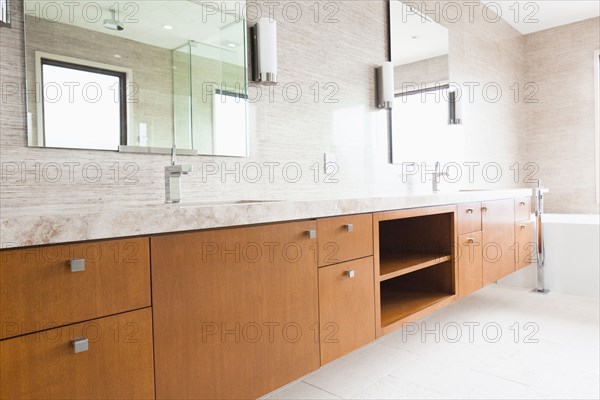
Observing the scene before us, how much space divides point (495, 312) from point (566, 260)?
0.90 m

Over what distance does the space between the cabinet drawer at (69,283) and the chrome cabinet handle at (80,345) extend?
4 centimetres

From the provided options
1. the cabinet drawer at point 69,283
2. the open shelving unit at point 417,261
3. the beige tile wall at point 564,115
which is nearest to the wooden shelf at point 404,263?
the open shelving unit at point 417,261

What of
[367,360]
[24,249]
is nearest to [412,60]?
[367,360]

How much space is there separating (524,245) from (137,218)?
2952 mm

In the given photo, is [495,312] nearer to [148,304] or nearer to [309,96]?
[309,96]

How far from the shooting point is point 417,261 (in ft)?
7.04

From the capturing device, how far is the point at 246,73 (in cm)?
193

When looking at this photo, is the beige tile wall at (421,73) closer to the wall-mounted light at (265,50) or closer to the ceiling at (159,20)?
the wall-mounted light at (265,50)

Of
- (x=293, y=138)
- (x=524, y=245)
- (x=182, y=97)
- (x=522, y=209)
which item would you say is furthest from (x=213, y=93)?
(x=524, y=245)

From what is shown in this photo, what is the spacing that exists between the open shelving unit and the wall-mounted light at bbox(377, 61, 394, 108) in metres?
0.73

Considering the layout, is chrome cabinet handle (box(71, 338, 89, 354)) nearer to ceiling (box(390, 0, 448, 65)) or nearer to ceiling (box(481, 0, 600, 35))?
ceiling (box(390, 0, 448, 65))

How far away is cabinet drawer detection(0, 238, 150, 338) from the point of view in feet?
2.83

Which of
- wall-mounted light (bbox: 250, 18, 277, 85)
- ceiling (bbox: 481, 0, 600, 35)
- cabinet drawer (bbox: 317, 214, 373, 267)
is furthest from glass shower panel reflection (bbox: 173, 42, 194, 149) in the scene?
ceiling (bbox: 481, 0, 600, 35)

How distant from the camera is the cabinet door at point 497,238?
8.47 feet
